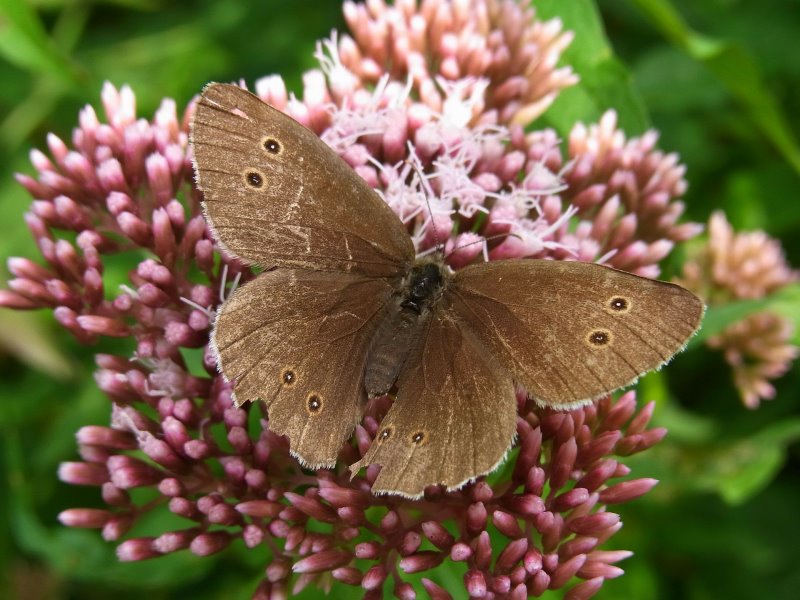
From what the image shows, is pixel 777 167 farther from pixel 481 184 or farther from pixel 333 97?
pixel 333 97

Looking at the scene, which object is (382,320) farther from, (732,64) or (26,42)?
(26,42)

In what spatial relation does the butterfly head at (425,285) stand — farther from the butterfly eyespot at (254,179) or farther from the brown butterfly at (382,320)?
the butterfly eyespot at (254,179)

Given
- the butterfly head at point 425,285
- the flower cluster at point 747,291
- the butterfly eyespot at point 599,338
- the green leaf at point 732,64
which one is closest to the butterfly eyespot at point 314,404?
the butterfly head at point 425,285

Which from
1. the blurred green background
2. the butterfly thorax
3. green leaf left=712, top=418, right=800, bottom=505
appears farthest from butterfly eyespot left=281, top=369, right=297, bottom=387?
green leaf left=712, top=418, right=800, bottom=505

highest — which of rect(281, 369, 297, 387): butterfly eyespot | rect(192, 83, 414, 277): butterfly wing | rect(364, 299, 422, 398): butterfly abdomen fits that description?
rect(192, 83, 414, 277): butterfly wing

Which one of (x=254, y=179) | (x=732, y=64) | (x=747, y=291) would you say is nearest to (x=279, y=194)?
(x=254, y=179)

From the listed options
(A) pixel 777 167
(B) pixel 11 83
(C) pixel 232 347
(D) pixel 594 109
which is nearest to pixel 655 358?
(C) pixel 232 347

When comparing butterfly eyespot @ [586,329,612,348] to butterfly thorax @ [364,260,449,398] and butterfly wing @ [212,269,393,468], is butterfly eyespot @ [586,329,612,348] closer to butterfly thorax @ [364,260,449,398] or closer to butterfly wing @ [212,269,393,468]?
butterfly thorax @ [364,260,449,398]
